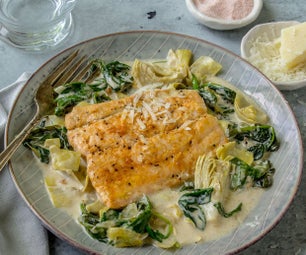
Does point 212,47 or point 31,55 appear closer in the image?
point 212,47

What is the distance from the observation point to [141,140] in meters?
3.67

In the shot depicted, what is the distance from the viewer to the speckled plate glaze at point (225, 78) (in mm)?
3256

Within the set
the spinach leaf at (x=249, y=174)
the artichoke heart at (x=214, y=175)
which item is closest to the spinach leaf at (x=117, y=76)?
the artichoke heart at (x=214, y=175)

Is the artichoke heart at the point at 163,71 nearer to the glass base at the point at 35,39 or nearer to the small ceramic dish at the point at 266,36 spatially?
the small ceramic dish at the point at 266,36

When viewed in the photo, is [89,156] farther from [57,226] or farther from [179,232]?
[179,232]

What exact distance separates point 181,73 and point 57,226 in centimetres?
157

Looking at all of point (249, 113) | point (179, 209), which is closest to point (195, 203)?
point (179, 209)

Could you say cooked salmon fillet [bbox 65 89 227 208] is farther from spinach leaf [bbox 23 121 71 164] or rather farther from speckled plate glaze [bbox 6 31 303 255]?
speckled plate glaze [bbox 6 31 303 255]

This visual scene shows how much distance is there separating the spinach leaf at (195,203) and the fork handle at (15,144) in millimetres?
1119

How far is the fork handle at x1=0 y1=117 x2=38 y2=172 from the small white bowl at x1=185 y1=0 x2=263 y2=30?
1.89 m

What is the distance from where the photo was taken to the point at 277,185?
11.8ft

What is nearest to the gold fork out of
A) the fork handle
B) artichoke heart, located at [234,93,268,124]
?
the fork handle

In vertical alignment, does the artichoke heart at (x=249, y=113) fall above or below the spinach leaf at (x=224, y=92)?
below

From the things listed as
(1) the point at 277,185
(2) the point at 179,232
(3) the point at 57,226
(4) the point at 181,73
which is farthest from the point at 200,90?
(3) the point at 57,226
